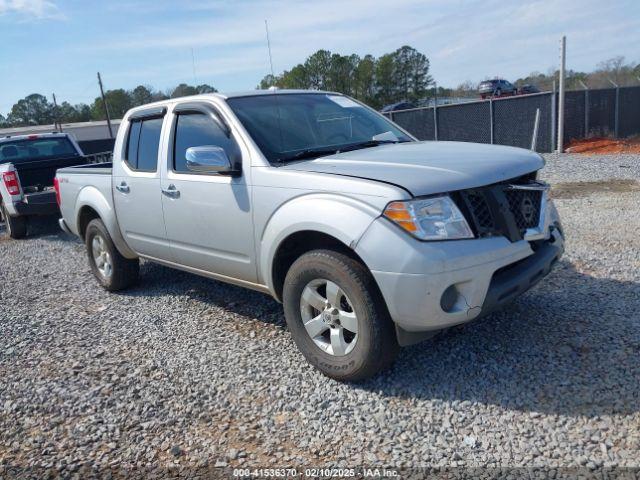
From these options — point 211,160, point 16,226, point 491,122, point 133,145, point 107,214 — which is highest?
point 133,145

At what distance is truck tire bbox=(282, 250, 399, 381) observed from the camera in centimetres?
328

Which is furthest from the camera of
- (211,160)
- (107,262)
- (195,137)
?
(107,262)

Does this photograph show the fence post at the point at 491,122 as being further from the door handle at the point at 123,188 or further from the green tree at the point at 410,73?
the green tree at the point at 410,73

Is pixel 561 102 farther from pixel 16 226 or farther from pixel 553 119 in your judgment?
pixel 16 226

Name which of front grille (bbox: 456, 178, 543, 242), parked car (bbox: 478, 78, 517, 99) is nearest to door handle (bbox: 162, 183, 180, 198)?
front grille (bbox: 456, 178, 543, 242)

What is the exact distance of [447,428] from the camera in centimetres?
306

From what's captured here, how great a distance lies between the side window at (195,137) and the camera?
4.22m

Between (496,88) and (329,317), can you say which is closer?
(329,317)

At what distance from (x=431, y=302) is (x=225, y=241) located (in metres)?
1.78

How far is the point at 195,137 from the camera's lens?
14.9 ft

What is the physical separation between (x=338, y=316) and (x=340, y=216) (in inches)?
25.8

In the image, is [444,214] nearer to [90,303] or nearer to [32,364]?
[32,364]

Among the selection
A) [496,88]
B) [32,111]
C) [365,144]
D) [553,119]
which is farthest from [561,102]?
[32,111]

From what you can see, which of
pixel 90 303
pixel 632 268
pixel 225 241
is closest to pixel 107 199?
pixel 90 303
